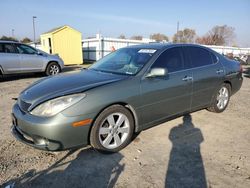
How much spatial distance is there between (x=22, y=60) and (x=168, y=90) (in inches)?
301

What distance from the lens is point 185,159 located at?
314cm

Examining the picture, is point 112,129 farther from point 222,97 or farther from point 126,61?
Answer: point 222,97

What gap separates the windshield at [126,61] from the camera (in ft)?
12.3

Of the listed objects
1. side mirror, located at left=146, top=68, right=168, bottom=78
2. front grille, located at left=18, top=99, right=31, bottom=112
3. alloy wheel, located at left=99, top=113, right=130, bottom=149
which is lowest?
alloy wheel, located at left=99, top=113, right=130, bottom=149

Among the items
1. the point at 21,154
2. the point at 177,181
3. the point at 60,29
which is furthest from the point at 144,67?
the point at 60,29

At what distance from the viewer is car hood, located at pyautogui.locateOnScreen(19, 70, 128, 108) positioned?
3.01m

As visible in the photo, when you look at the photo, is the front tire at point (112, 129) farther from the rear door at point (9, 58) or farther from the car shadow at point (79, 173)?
the rear door at point (9, 58)

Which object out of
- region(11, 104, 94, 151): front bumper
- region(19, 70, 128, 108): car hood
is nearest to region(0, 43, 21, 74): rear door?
region(19, 70, 128, 108): car hood

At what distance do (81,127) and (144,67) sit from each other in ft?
4.63

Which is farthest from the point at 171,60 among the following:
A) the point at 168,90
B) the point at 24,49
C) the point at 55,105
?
the point at 24,49

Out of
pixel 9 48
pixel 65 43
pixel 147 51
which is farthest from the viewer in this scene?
pixel 65 43

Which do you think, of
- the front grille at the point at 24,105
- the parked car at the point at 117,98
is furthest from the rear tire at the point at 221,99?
the front grille at the point at 24,105

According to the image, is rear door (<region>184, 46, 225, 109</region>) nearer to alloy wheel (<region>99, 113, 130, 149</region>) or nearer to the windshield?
the windshield

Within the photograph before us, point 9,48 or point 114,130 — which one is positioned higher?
point 9,48
